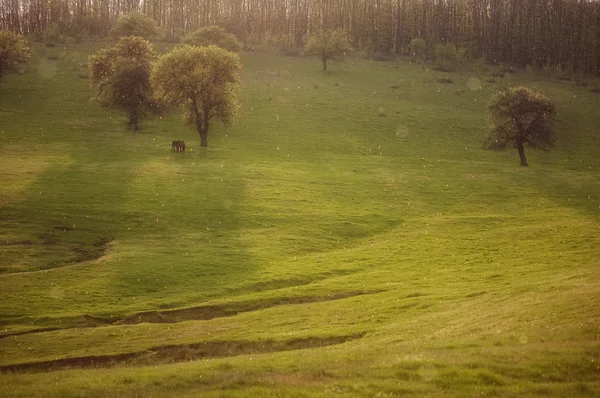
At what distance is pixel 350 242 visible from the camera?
52188 millimetres

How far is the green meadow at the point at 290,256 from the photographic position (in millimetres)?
20344

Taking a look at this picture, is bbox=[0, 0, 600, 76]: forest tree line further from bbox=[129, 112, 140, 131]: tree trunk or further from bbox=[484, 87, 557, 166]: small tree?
bbox=[484, 87, 557, 166]: small tree

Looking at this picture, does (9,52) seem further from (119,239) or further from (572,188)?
(572,188)

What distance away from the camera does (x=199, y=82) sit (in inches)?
3287

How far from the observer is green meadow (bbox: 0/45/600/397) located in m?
20.3

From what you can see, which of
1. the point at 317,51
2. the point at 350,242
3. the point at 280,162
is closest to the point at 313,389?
the point at 350,242

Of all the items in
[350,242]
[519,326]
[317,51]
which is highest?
[317,51]

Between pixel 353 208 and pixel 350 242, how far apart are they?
9699mm

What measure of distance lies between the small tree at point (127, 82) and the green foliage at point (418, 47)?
297ft

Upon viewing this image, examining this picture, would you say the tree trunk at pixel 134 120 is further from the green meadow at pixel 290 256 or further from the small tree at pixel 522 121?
the small tree at pixel 522 121

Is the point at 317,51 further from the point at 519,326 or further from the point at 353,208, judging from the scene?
the point at 519,326

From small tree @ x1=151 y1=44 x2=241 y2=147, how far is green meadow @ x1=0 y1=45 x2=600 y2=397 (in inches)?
193

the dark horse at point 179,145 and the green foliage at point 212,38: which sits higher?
the green foliage at point 212,38

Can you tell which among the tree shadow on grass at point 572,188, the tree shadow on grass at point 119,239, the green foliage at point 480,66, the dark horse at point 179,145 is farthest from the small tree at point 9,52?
the green foliage at point 480,66
